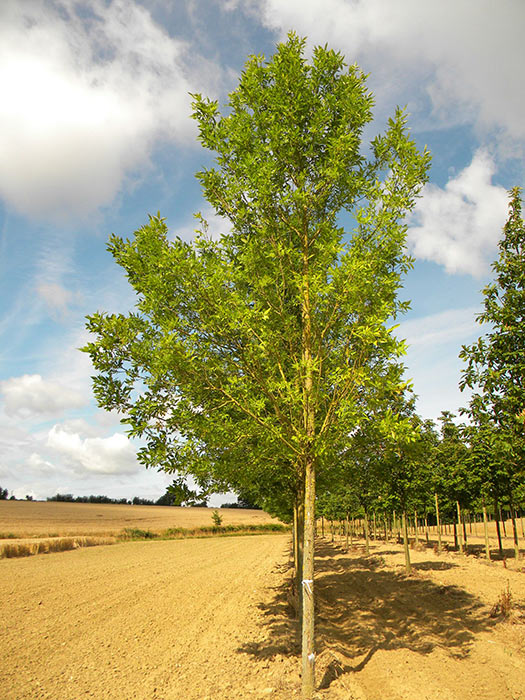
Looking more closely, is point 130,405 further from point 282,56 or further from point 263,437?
point 282,56

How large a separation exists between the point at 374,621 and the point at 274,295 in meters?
11.4

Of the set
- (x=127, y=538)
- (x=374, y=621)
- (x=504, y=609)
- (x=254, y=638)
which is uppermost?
(x=504, y=609)

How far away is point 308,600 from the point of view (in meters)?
7.34

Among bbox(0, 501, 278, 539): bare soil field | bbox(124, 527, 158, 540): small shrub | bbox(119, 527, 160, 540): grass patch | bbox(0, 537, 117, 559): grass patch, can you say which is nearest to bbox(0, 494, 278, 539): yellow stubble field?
bbox(0, 501, 278, 539): bare soil field

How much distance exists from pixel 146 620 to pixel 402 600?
9706mm

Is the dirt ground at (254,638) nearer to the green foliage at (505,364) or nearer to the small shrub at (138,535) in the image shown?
the green foliage at (505,364)

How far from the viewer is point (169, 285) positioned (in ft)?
25.4

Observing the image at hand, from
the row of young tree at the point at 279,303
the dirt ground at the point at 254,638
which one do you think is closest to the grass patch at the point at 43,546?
the dirt ground at the point at 254,638

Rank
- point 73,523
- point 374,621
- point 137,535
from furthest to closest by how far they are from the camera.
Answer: point 73,523 → point 137,535 → point 374,621

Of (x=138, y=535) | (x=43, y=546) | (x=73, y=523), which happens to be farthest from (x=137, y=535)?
(x=43, y=546)

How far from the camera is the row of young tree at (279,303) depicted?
7219mm

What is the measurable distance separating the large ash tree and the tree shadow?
3617 millimetres

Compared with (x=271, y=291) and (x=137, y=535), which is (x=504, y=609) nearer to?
(x=271, y=291)

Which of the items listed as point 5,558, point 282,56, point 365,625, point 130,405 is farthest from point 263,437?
point 5,558
